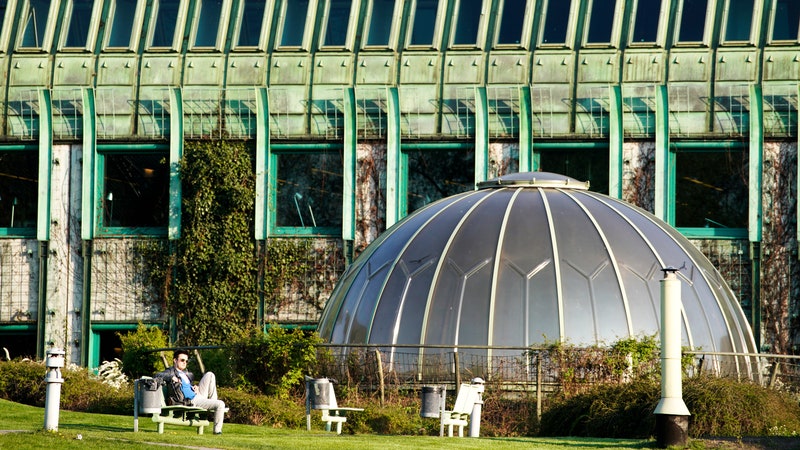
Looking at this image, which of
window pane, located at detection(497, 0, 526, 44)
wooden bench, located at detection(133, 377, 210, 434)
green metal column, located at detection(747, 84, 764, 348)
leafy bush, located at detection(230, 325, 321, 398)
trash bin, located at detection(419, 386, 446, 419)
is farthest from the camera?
window pane, located at detection(497, 0, 526, 44)

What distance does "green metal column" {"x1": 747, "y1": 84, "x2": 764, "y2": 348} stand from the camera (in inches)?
1398

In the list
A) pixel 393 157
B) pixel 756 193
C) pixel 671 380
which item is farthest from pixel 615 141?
pixel 671 380

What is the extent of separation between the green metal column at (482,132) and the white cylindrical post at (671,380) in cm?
1771

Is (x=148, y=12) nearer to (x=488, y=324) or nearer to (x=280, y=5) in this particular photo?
(x=280, y=5)

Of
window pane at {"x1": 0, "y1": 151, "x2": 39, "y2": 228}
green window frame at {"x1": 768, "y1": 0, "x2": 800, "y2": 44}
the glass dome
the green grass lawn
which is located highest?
green window frame at {"x1": 768, "y1": 0, "x2": 800, "y2": 44}

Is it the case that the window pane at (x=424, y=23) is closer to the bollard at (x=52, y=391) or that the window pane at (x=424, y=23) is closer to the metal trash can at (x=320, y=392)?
the metal trash can at (x=320, y=392)

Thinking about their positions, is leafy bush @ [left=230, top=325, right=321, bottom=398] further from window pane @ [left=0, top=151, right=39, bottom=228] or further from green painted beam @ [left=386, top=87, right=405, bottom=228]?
window pane @ [left=0, top=151, right=39, bottom=228]

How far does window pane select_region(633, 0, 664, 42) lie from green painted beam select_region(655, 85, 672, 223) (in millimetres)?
1476

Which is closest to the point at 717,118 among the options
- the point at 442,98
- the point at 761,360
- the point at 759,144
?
the point at 759,144

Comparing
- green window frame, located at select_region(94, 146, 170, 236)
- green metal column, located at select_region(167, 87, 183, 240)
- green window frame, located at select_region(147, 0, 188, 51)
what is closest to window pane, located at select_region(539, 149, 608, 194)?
green metal column, located at select_region(167, 87, 183, 240)

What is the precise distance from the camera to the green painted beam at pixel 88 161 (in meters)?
37.8

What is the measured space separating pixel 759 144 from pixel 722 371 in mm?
11476

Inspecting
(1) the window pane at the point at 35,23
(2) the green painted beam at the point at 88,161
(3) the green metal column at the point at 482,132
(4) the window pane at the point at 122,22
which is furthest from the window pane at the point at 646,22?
(1) the window pane at the point at 35,23

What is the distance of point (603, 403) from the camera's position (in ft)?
72.4
